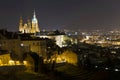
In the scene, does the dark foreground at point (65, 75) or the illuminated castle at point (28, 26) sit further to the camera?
the illuminated castle at point (28, 26)

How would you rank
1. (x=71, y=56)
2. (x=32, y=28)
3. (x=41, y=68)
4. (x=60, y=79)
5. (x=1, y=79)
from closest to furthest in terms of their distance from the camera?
(x=1, y=79) < (x=60, y=79) < (x=41, y=68) < (x=71, y=56) < (x=32, y=28)

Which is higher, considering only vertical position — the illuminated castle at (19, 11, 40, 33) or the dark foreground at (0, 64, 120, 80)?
the illuminated castle at (19, 11, 40, 33)

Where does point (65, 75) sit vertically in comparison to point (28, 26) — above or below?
below

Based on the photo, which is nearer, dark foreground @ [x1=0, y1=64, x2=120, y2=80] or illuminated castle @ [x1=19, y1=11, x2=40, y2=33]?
dark foreground @ [x1=0, y1=64, x2=120, y2=80]

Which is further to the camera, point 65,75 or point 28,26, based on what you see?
point 28,26

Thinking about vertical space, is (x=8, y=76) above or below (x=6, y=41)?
below

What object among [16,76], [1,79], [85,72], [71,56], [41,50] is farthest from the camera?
[41,50]

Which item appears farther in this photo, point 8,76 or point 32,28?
point 32,28

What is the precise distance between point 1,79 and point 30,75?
8.27ft

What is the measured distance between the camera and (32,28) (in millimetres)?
57656

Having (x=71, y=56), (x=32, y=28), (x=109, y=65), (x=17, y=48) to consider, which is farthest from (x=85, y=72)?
(x=32, y=28)

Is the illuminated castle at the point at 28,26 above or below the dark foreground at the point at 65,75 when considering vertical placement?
above

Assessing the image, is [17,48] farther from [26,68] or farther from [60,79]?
[60,79]

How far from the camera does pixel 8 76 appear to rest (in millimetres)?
18562
